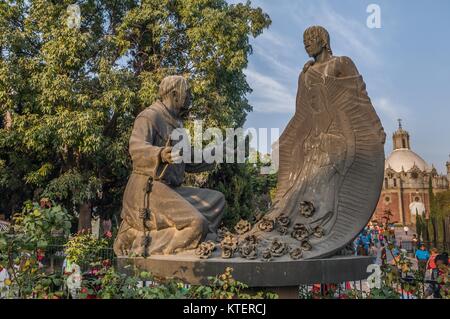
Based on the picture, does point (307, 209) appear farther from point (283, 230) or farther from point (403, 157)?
point (403, 157)

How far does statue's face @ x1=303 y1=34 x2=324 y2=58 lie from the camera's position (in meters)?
4.82

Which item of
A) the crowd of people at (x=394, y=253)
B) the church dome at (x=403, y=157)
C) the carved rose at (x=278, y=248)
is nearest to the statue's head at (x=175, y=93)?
the carved rose at (x=278, y=248)

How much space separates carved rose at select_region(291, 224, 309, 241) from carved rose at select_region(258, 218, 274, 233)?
0.36 m

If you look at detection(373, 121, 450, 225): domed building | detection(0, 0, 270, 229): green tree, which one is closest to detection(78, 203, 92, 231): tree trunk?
detection(0, 0, 270, 229): green tree

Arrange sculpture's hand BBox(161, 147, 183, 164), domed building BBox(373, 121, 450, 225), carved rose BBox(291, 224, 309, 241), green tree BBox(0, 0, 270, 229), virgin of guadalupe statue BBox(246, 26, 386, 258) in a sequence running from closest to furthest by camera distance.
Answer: sculpture's hand BBox(161, 147, 183, 164) < carved rose BBox(291, 224, 309, 241) < virgin of guadalupe statue BBox(246, 26, 386, 258) < green tree BBox(0, 0, 270, 229) < domed building BBox(373, 121, 450, 225)

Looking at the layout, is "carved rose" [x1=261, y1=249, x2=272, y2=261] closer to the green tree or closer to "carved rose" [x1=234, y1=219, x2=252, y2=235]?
"carved rose" [x1=234, y1=219, x2=252, y2=235]

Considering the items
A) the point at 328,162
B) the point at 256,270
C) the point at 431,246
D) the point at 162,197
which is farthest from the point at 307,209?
the point at 431,246

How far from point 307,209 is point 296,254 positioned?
77 cm

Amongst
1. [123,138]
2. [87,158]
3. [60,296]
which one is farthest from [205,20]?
[60,296]

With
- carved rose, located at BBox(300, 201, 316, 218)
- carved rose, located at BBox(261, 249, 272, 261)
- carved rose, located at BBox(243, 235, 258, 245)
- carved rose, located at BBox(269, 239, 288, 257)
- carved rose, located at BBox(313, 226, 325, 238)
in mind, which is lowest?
carved rose, located at BBox(261, 249, 272, 261)

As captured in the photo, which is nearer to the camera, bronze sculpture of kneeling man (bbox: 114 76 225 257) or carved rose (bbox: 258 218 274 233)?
bronze sculpture of kneeling man (bbox: 114 76 225 257)

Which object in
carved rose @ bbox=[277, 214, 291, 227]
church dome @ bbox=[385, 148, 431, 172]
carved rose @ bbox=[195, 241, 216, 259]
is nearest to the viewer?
carved rose @ bbox=[195, 241, 216, 259]

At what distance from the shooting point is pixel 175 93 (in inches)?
181

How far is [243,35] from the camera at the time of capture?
47.5ft
